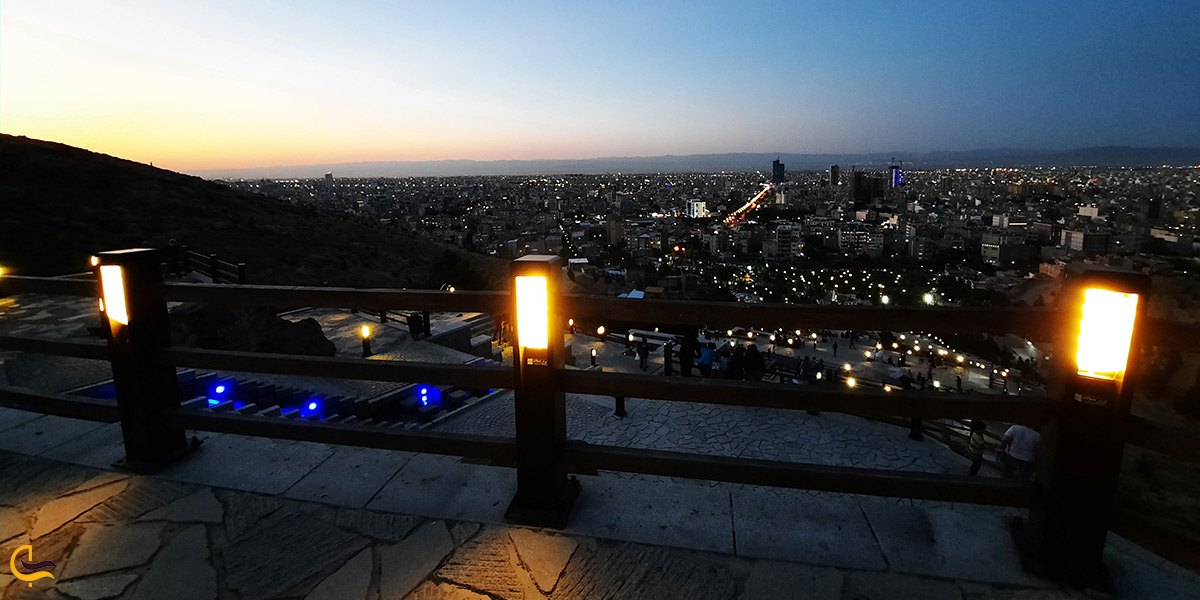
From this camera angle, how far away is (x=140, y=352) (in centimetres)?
330

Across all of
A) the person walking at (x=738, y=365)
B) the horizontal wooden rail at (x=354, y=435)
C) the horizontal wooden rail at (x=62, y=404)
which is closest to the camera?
the horizontal wooden rail at (x=354, y=435)

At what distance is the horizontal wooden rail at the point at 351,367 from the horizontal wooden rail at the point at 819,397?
46cm

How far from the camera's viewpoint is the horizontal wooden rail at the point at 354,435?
296 centimetres

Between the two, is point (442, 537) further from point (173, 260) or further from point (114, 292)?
point (173, 260)

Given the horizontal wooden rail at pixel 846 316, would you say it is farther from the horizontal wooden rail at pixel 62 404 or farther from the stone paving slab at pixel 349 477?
the horizontal wooden rail at pixel 62 404

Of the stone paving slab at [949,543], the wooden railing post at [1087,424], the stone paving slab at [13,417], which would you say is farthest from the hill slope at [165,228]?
the wooden railing post at [1087,424]

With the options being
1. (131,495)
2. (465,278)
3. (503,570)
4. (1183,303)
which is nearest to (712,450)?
(503,570)

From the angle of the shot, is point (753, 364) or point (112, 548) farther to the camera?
point (753, 364)

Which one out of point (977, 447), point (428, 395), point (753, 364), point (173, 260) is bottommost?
point (428, 395)

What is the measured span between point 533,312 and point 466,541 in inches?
47.3

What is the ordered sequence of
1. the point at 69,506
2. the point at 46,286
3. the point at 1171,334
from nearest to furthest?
the point at 1171,334 → the point at 69,506 → the point at 46,286

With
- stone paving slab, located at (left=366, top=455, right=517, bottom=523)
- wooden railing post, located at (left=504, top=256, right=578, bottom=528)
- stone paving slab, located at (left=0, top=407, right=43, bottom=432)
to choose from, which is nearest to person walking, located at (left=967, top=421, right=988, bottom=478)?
wooden railing post, located at (left=504, top=256, right=578, bottom=528)

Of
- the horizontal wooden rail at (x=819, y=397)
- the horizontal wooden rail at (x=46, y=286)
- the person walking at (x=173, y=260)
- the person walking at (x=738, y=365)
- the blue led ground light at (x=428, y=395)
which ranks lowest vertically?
the blue led ground light at (x=428, y=395)

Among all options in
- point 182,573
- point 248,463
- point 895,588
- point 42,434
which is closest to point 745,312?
point 895,588
